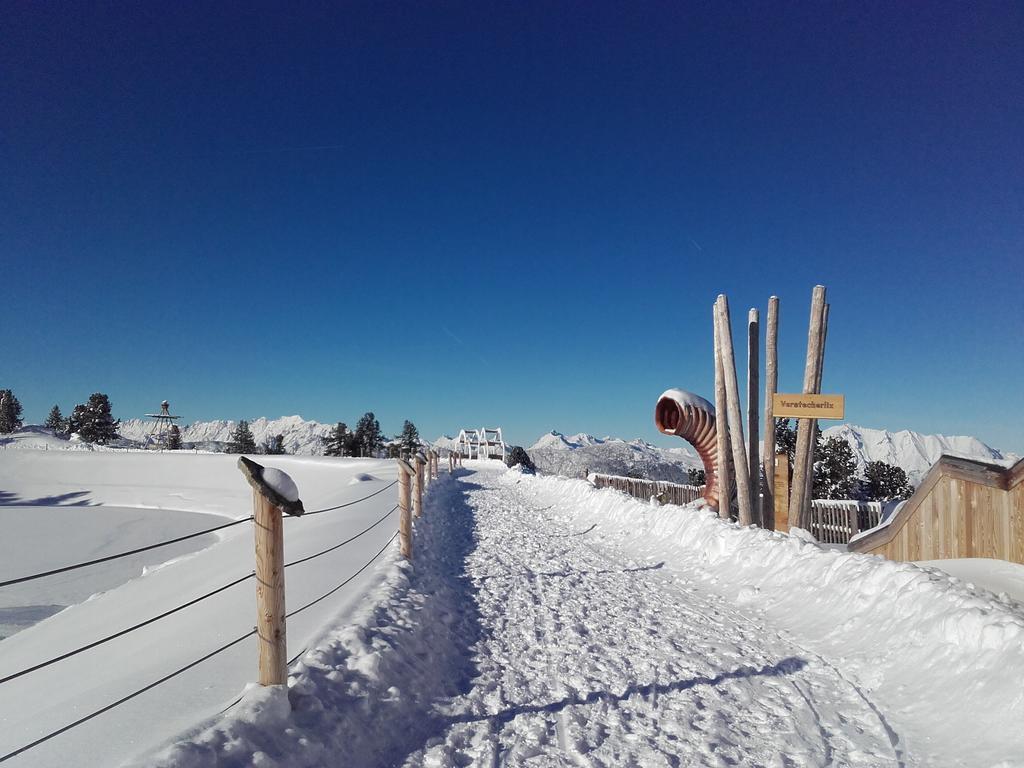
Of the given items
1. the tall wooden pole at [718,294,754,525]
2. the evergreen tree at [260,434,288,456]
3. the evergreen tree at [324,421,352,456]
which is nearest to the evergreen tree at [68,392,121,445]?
the evergreen tree at [260,434,288,456]

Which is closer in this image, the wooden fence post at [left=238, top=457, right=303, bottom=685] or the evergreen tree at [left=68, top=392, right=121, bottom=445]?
the wooden fence post at [left=238, top=457, right=303, bottom=685]

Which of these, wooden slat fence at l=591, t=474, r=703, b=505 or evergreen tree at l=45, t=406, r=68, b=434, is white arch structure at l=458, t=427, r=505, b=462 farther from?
evergreen tree at l=45, t=406, r=68, b=434

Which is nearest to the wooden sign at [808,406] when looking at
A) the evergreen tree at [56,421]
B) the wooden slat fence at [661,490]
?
the wooden slat fence at [661,490]

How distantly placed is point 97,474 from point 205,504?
14721 millimetres

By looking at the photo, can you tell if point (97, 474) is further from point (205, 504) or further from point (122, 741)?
point (122, 741)

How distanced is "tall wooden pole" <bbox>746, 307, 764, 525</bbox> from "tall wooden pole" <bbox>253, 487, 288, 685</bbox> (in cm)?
746

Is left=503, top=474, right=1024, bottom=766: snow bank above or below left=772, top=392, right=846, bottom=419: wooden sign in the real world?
below

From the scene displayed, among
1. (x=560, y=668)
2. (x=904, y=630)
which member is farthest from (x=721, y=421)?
(x=560, y=668)

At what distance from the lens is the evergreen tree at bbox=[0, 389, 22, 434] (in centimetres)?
7950

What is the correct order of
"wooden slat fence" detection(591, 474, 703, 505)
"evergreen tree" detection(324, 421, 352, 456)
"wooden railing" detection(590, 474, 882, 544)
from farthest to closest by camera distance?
"evergreen tree" detection(324, 421, 352, 456)
"wooden slat fence" detection(591, 474, 703, 505)
"wooden railing" detection(590, 474, 882, 544)

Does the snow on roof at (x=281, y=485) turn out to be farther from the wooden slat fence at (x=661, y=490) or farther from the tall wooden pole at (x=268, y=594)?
the wooden slat fence at (x=661, y=490)

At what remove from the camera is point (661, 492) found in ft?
49.5

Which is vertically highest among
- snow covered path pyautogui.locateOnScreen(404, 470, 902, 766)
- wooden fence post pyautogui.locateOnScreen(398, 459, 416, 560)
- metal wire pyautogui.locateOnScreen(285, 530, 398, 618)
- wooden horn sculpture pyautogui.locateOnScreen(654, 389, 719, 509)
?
wooden horn sculpture pyautogui.locateOnScreen(654, 389, 719, 509)

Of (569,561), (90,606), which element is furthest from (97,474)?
(569,561)
